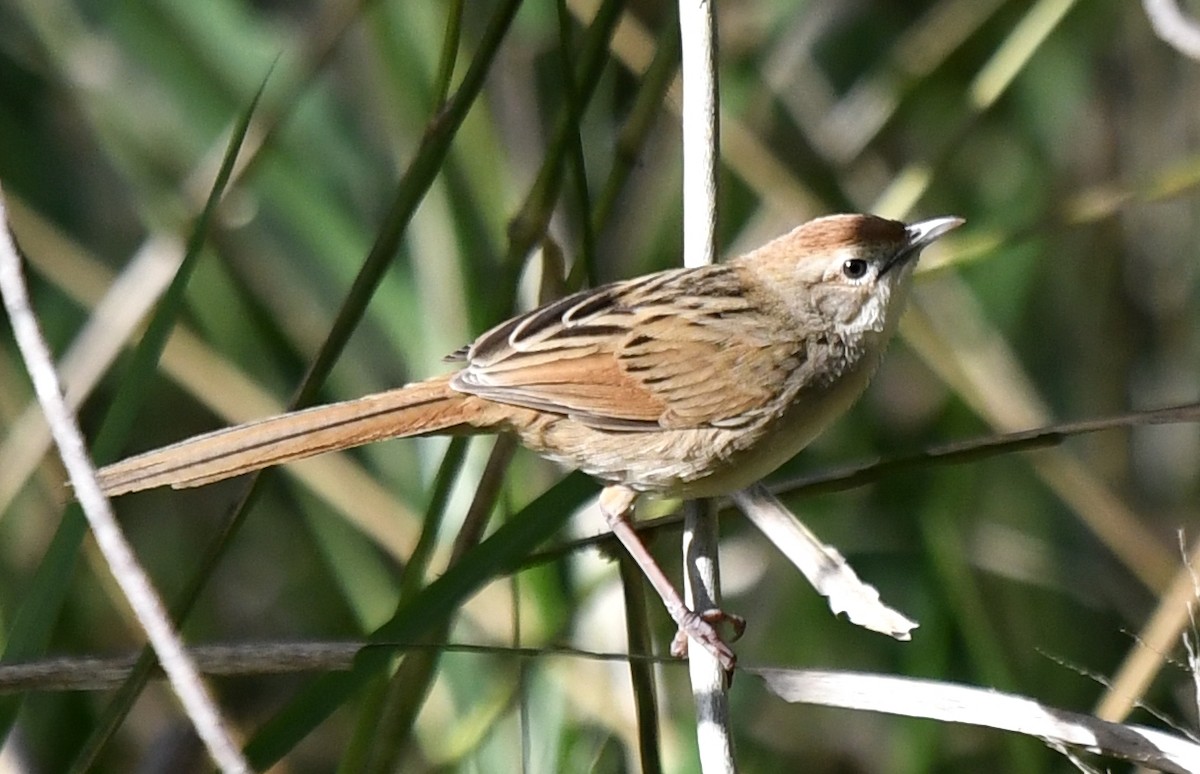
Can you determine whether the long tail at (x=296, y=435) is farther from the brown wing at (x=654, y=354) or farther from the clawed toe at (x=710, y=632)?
the clawed toe at (x=710, y=632)

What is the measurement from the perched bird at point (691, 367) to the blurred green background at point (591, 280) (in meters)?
0.14

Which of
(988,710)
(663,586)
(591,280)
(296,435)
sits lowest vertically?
(988,710)

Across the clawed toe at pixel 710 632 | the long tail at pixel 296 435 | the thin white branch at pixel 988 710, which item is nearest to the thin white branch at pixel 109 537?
the long tail at pixel 296 435

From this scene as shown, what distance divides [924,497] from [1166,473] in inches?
47.8

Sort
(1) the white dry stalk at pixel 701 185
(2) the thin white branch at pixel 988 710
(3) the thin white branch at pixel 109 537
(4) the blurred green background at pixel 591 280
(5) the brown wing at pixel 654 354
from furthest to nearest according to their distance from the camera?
(4) the blurred green background at pixel 591 280 → (5) the brown wing at pixel 654 354 → (1) the white dry stalk at pixel 701 185 → (2) the thin white branch at pixel 988 710 → (3) the thin white branch at pixel 109 537

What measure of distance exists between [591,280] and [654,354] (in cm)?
44

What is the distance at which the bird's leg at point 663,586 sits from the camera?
232 centimetres

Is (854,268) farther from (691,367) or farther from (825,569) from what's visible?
(825,569)

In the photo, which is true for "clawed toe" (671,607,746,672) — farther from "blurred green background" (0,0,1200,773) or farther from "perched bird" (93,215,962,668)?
"blurred green background" (0,0,1200,773)

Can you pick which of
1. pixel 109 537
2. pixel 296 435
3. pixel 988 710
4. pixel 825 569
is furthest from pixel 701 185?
pixel 109 537

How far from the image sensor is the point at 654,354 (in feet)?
9.11

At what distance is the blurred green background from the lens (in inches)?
117

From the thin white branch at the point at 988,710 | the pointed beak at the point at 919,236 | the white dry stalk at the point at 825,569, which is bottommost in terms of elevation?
the thin white branch at the point at 988,710

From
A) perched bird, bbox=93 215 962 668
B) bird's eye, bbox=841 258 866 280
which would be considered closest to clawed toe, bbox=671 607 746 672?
perched bird, bbox=93 215 962 668
